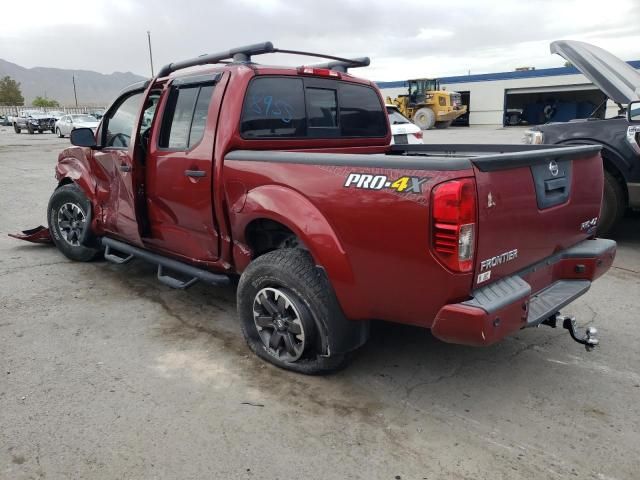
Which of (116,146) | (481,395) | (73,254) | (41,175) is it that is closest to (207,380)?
(481,395)

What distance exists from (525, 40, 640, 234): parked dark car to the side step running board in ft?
14.0

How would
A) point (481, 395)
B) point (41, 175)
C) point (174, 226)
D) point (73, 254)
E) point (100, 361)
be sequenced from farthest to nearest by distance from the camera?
point (41, 175) < point (73, 254) < point (174, 226) < point (100, 361) < point (481, 395)

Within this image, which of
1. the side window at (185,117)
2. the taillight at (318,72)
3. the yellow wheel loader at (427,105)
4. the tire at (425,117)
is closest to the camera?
the side window at (185,117)

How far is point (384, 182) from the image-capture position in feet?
8.61

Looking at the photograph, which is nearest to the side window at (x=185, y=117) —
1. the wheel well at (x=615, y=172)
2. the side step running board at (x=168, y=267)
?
the side step running board at (x=168, y=267)

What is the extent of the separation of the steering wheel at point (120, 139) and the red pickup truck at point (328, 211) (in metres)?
0.02

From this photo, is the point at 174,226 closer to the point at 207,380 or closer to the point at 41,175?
the point at 207,380

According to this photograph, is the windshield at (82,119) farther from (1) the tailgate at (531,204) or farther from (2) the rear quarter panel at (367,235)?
(1) the tailgate at (531,204)

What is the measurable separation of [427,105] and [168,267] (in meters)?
28.9

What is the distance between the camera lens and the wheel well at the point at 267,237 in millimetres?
3473

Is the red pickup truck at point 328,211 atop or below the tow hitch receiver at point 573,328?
atop

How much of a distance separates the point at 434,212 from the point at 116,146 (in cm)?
354

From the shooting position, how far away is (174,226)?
13.8 ft

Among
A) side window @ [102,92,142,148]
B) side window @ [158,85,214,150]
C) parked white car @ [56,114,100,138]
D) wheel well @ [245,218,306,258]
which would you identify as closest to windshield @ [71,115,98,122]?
parked white car @ [56,114,100,138]
